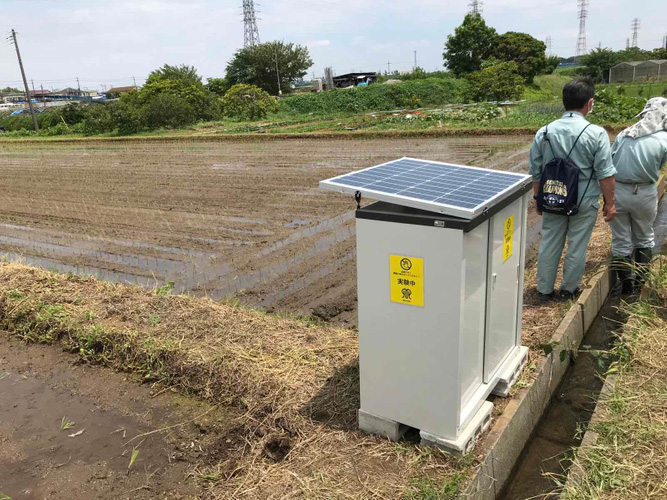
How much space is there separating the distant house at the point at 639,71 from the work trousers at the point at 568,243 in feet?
158

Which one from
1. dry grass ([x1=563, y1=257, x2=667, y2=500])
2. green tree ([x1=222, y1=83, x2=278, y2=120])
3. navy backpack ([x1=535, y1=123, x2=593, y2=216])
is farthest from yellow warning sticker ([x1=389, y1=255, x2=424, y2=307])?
green tree ([x1=222, y1=83, x2=278, y2=120])

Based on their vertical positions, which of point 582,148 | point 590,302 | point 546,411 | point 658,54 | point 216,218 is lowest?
point 546,411

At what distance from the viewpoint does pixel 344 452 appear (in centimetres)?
287

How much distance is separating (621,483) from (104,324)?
4.16m

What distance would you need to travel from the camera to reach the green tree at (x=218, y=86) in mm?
51594

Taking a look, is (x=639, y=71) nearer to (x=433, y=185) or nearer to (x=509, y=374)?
(x=509, y=374)

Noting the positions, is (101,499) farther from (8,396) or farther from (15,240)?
(15,240)

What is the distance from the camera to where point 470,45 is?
4850cm

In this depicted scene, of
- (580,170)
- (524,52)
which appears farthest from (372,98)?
(580,170)

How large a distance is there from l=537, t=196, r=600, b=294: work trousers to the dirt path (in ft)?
10.6

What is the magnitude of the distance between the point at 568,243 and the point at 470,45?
49.3 m

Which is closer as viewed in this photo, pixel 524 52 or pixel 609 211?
pixel 609 211

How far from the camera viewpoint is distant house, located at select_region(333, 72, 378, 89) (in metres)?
57.6

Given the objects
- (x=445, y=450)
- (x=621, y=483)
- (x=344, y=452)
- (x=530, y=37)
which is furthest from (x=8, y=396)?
(x=530, y=37)
